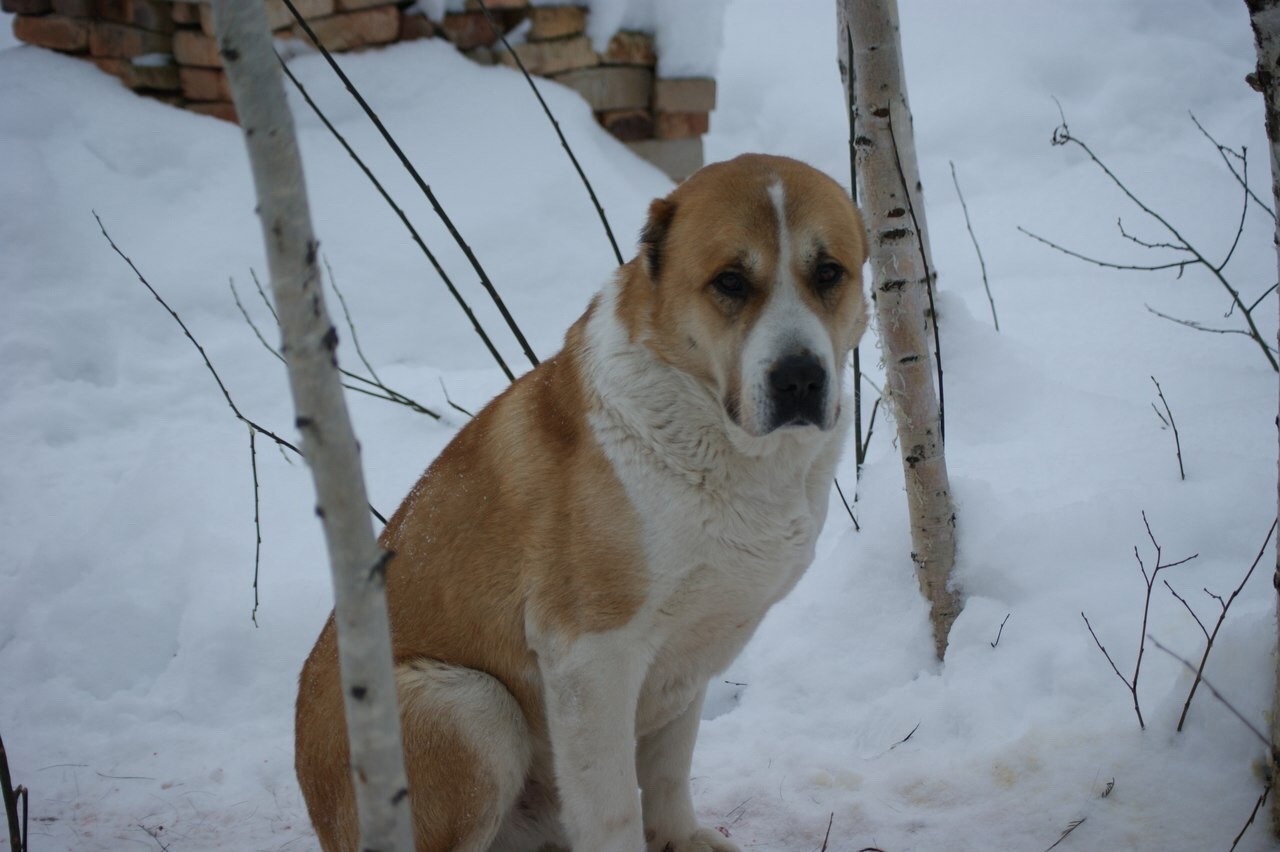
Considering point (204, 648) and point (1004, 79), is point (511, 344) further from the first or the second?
point (1004, 79)

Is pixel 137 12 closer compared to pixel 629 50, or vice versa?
pixel 137 12

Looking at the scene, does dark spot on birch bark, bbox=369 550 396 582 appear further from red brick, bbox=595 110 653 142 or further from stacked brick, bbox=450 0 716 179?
red brick, bbox=595 110 653 142

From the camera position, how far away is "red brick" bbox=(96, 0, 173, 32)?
605 cm

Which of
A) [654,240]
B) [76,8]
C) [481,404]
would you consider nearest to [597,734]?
[654,240]

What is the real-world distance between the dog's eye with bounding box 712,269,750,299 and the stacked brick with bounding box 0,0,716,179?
4.82 meters

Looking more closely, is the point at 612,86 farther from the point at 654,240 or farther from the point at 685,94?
the point at 654,240

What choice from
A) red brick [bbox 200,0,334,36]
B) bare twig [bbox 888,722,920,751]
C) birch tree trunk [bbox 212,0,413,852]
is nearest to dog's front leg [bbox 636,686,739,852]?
bare twig [bbox 888,722,920,751]

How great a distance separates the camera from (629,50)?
670cm

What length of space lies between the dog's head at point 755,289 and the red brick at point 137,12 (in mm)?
5044

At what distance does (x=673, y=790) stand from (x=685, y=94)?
5.12m

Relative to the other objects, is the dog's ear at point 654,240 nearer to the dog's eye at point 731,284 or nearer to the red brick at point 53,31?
the dog's eye at point 731,284

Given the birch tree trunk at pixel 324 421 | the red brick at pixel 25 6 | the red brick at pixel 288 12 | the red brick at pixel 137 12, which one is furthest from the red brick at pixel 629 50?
the birch tree trunk at pixel 324 421

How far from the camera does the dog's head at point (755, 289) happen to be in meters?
2.12

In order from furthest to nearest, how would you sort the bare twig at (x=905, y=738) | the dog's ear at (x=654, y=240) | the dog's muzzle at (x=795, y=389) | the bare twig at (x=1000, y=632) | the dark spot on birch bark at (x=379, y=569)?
the bare twig at (x=1000, y=632), the bare twig at (x=905, y=738), the dog's ear at (x=654, y=240), the dog's muzzle at (x=795, y=389), the dark spot on birch bark at (x=379, y=569)
